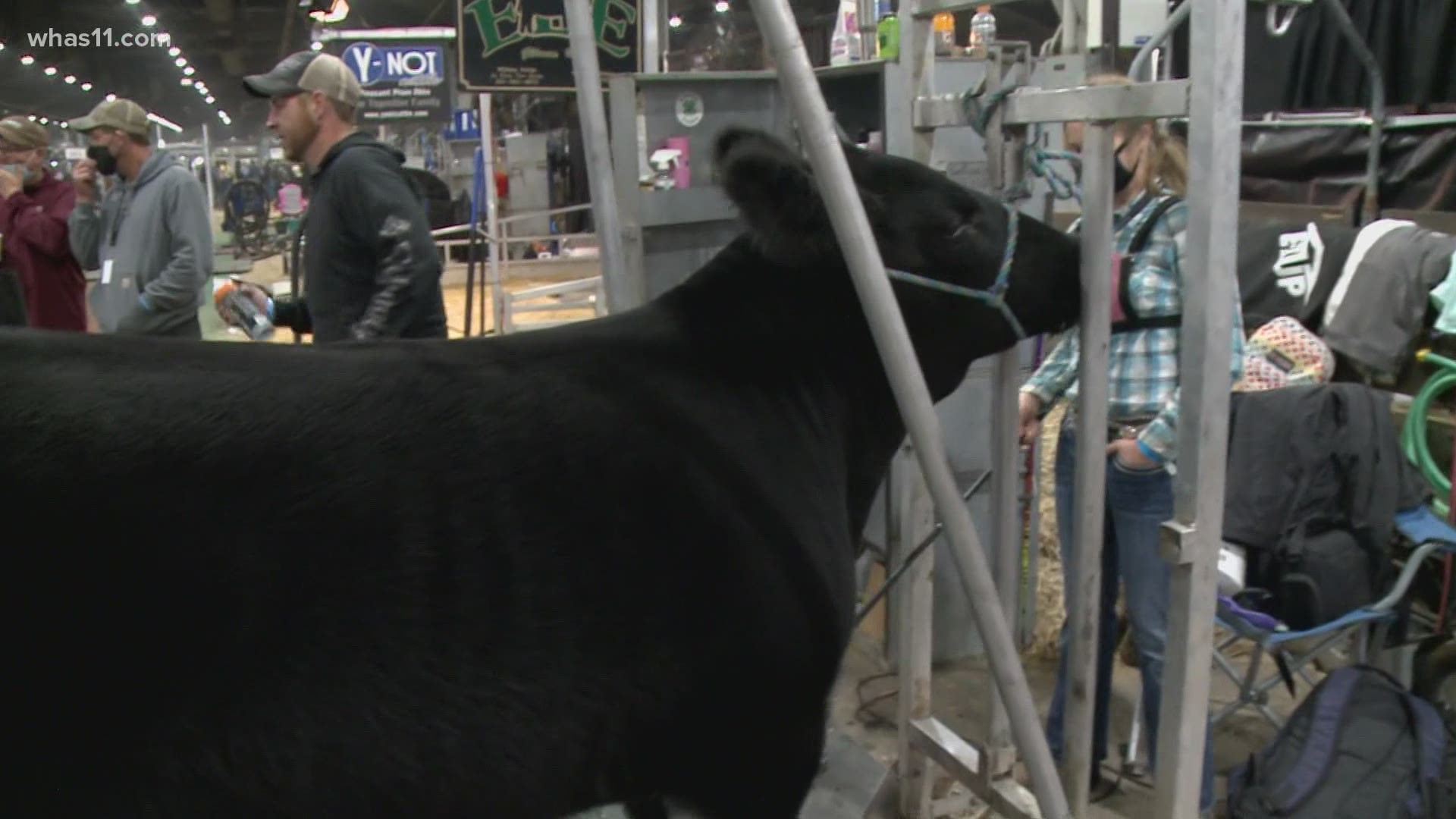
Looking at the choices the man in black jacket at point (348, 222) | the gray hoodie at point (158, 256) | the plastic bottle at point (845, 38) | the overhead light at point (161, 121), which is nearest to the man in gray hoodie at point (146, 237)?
the gray hoodie at point (158, 256)

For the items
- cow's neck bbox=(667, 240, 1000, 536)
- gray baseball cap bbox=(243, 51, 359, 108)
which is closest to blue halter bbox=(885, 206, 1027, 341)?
cow's neck bbox=(667, 240, 1000, 536)

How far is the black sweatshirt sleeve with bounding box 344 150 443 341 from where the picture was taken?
11.3ft

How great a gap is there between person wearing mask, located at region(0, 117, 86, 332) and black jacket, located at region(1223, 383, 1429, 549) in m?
5.76

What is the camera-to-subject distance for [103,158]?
527cm

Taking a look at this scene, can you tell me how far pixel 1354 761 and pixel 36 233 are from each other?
6.34 metres

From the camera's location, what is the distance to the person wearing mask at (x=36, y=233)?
20.1ft

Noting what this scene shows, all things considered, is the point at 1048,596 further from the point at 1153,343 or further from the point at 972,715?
the point at 1153,343

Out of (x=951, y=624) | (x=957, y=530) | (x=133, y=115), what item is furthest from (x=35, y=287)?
(x=957, y=530)

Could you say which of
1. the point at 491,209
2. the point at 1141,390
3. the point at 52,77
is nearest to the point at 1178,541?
the point at 1141,390

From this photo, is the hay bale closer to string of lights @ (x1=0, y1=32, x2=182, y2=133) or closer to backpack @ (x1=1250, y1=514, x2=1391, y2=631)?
backpack @ (x1=1250, y1=514, x2=1391, y2=631)

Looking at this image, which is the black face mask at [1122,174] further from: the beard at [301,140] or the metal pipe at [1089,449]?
the beard at [301,140]

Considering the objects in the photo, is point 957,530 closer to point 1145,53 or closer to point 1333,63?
point 1145,53

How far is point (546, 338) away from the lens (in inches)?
75.5

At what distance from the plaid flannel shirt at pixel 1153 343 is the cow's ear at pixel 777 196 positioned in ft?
2.96
